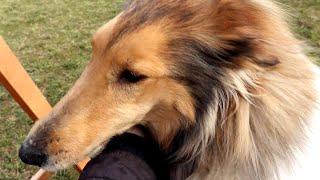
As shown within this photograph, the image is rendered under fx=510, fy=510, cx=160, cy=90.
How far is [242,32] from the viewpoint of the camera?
1568mm

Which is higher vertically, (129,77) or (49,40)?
(129,77)

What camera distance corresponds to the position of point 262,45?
1571mm

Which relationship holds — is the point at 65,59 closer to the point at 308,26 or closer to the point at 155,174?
the point at 308,26

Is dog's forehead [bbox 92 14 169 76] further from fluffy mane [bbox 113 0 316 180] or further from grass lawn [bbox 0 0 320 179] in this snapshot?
grass lawn [bbox 0 0 320 179]

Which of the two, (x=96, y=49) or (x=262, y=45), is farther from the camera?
(x=96, y=49)

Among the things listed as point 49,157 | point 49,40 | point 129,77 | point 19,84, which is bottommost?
point 49,40

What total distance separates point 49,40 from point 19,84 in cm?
245

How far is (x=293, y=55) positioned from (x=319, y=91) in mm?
183

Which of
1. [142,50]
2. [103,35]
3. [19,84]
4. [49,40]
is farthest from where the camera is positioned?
[49,40]

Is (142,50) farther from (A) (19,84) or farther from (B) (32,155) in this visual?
(A) (19,84)

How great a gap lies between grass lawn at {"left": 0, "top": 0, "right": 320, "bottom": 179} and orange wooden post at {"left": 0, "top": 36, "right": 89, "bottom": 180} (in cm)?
70

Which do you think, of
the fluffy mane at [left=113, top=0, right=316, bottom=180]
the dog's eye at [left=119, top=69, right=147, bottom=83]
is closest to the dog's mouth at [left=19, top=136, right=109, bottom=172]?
the dog's eye at [left=119, top=69, right=147, bottom=83]

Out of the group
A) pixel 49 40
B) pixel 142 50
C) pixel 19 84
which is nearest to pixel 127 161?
pixel 142 50

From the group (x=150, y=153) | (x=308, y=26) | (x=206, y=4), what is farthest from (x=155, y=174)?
(x=308, y=26)
